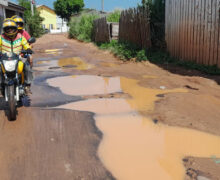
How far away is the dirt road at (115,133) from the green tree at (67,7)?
54.4 meters

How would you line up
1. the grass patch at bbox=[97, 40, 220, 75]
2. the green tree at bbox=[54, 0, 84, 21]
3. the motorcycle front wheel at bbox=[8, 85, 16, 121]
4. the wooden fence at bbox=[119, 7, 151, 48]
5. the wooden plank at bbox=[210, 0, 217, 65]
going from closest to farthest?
the motorcycle front wheel at bbox=[8, 85, 16, 121], the wooden plank at bbox=[210, 0, 217, 65], the grass patch at bbox=[97, 40, 220, 75], the wooden fence at bbox=[119, 7, 151, 48], the green tree at bbox=[54, 0, 84, 21]

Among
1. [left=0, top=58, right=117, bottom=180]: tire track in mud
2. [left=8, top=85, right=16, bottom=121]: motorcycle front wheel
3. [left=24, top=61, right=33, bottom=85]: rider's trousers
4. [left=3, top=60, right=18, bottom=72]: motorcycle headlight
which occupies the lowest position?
[left=0, top=58, right=117, bottom=180]: tire track in mud

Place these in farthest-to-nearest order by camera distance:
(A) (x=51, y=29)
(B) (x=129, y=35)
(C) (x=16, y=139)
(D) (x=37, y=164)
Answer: (A) (x=51, y=29), (B) (x=129, y=35), (C) (x=16, y=139), (D) (x=37, y=164)

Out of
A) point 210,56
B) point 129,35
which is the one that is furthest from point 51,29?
point 210,56

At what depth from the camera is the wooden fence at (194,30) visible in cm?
723

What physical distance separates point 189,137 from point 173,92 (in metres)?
2.27

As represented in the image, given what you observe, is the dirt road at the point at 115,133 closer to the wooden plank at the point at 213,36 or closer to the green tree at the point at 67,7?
the wooden plank at the point at 213,36

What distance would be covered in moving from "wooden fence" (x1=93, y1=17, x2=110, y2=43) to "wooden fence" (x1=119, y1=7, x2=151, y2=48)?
3.13 metres

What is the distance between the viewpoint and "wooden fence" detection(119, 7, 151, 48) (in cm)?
1094

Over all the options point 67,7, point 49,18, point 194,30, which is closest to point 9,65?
point 194,30

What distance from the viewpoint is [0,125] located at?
4.05 metres

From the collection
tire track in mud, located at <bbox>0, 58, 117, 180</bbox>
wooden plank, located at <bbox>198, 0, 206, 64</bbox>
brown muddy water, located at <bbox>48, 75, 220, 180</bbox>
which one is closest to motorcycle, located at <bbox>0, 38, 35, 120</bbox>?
tire track in mud, located at <bbox>0, 58, 117, 180</bbox>

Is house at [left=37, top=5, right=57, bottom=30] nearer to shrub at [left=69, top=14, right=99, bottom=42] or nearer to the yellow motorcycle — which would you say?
shrub at [left=69, top=14, right=99, bottom=42]

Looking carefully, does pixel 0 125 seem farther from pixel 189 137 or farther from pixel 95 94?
pixel 189 137
